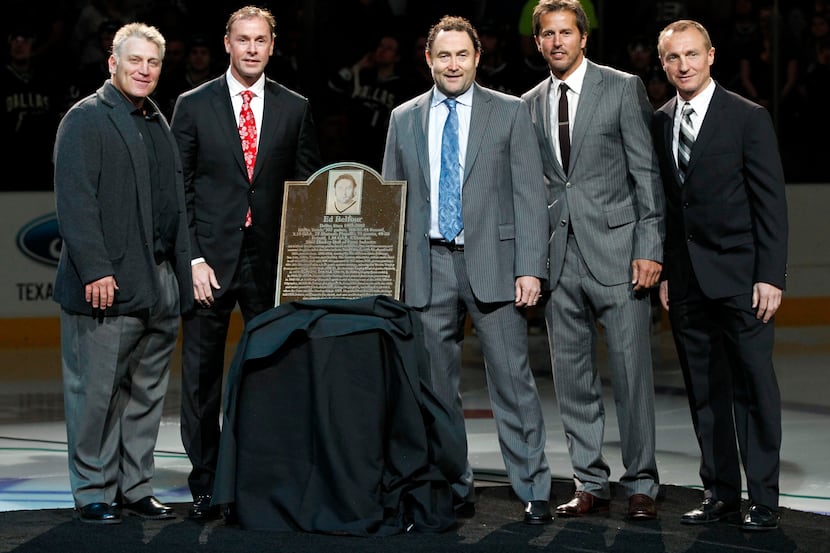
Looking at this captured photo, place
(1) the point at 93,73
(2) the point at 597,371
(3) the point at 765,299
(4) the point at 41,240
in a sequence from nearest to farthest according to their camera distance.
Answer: (3) the point at 765,299 → (2) the point at 597,371 → (4) the point at 41,240 → (1) the point at 93,73

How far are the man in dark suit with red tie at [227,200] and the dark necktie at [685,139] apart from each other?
4.97 ft

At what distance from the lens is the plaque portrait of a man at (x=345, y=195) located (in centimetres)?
595

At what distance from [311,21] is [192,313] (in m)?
6.57

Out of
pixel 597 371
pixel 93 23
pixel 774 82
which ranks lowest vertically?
pixel 597 371

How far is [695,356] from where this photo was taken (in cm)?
580

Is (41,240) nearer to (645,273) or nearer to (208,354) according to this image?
(208,354)

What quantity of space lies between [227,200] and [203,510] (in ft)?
3.91

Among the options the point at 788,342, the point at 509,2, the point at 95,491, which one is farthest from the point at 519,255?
the point at 509,2

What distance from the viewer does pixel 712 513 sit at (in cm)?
573

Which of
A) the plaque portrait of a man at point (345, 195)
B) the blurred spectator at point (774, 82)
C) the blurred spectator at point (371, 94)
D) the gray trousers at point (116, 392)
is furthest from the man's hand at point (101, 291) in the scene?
the blurred spectator at point (774, 82)

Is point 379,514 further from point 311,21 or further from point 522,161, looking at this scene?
point 311,21

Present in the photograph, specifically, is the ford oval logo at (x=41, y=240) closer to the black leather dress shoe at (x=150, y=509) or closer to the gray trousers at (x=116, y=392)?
the gray trousers at (x=116, y=392)

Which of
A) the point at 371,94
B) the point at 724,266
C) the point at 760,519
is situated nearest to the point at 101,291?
the point at 724,266

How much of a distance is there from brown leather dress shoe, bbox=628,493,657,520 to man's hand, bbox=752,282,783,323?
820 millimetres
